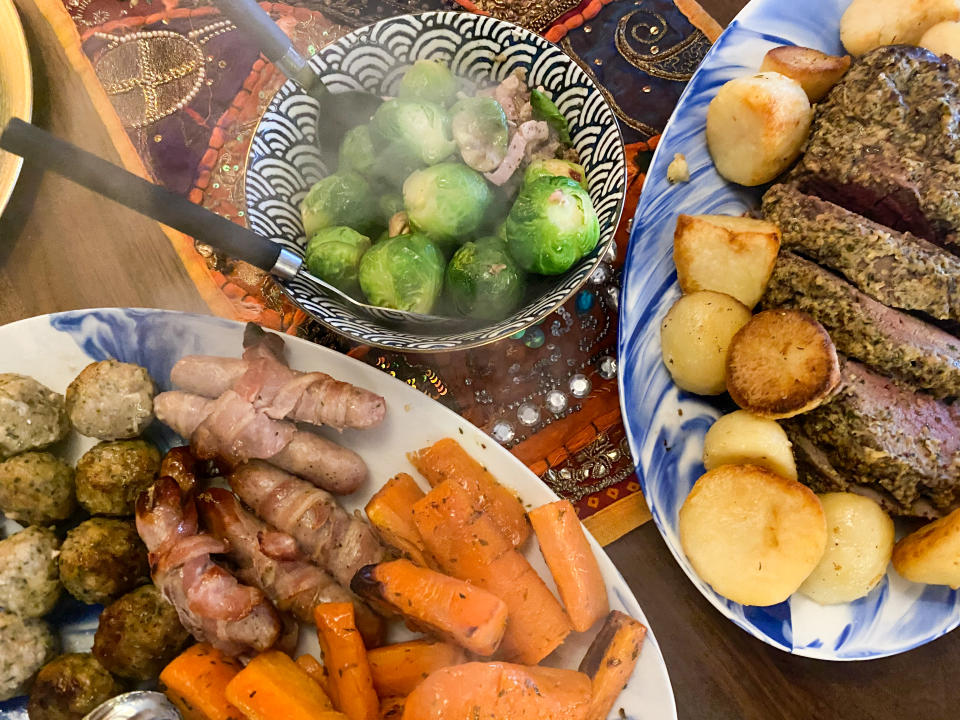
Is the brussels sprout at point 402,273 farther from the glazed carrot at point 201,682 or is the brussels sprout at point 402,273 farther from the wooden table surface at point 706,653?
the glazed carrot at point 201,682

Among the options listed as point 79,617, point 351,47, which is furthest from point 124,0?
point 79,617

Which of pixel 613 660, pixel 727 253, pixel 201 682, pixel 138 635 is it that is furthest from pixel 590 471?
pixel 138 635

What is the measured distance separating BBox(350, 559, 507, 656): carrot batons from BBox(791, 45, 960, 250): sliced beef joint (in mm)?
1595

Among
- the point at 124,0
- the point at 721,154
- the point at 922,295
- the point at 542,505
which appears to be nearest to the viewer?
the point at 922,295

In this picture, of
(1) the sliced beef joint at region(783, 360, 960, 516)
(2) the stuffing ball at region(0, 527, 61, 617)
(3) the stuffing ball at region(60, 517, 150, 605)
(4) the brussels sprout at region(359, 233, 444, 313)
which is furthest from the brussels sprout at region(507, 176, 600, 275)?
(2) the stuffing ball at region(0, 527, 61, 617)

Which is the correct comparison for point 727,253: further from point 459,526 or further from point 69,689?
point 69,689

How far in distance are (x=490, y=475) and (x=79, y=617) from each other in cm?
135

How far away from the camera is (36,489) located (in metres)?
1.82

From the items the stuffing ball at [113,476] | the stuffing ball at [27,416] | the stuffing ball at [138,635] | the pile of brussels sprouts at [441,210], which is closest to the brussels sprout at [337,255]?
the pile of brussels sprouts at [441,210]

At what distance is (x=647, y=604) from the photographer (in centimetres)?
193

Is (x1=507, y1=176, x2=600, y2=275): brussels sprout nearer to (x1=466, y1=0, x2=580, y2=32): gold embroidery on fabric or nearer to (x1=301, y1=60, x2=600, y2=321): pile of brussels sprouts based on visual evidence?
(x1=301, y1=60, x2=600, y2=321): pile of brussels sprouts

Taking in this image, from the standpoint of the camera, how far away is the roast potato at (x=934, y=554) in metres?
1.62

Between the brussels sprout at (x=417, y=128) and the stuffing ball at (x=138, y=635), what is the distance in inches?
58.9

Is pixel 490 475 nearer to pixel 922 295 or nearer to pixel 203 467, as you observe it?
pixel 203 467
